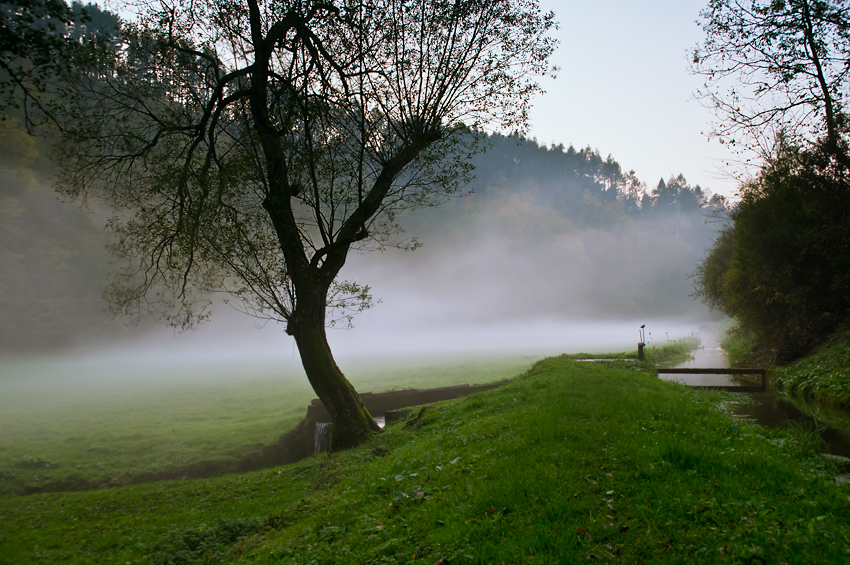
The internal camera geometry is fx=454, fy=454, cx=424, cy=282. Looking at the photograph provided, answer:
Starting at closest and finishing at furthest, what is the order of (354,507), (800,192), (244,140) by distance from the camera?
(354,507)
(244,140)
(800,192)

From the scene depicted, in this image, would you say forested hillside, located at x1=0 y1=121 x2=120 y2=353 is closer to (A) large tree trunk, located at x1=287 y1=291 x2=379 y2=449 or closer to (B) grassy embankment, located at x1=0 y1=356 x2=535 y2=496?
(B) grassy embankment, located at x1=0 y1=356 x2=535 y2=496

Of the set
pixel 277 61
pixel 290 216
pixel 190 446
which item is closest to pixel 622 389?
pixel 290 216

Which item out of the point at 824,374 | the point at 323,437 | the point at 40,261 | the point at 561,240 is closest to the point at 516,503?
the point at 323,437

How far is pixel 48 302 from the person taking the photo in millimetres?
51438

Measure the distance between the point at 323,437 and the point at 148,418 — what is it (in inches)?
514

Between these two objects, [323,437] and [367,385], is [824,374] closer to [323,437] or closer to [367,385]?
[323,437]

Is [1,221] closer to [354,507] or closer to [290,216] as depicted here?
[290,216]

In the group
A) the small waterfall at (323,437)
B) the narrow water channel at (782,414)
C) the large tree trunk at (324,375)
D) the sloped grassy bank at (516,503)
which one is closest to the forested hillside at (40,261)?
the small waterfall at (323,437)

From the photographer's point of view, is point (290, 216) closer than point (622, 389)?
No

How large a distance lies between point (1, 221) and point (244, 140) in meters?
57.0

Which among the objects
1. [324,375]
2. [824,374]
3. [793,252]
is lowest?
[824,374]

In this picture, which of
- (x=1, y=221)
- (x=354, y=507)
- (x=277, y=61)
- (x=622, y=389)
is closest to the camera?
(x=354, y=507)

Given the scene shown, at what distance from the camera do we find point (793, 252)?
60.3 feet

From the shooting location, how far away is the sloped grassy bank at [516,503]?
13.7 ft
